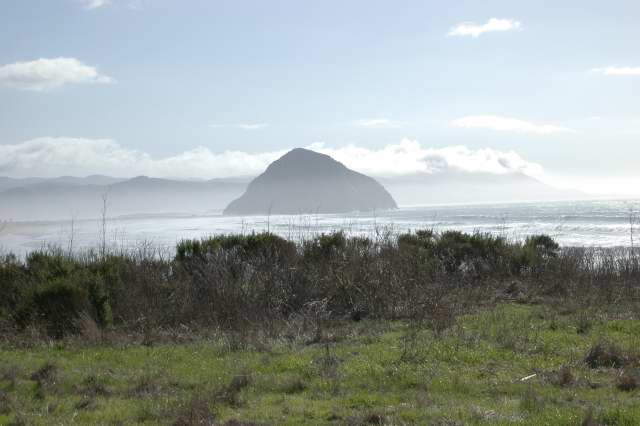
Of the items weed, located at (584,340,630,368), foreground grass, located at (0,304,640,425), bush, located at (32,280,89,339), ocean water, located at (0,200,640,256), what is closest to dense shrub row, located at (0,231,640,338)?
bush, located at (32,280,89,339)

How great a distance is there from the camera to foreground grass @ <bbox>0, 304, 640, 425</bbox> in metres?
6.72

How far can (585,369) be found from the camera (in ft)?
28.0

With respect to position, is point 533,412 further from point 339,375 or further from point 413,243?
point 413,243

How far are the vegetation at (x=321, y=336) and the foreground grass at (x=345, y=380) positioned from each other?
33 millimetres

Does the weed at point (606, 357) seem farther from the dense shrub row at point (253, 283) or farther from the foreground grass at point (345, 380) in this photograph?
the dense shrub row at point (253, 283)

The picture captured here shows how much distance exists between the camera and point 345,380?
8.23m

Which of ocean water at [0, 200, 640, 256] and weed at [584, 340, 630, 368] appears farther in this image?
ocean water at [0, 200, 640, 256]

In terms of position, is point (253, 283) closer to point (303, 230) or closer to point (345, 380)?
point (345, 380)

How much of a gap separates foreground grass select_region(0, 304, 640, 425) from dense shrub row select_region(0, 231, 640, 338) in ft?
6.85

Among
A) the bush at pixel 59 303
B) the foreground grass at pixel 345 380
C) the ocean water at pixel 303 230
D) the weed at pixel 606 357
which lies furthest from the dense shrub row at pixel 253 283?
the weed at pixel 606 357

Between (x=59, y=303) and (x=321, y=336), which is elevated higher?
(x=59, y=303)

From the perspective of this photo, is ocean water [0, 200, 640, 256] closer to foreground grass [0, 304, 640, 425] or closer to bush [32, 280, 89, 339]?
bush [32, 280, 89, 339]

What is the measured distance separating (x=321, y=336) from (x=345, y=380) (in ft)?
9.51

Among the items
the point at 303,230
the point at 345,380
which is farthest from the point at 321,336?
the point at 303,230
